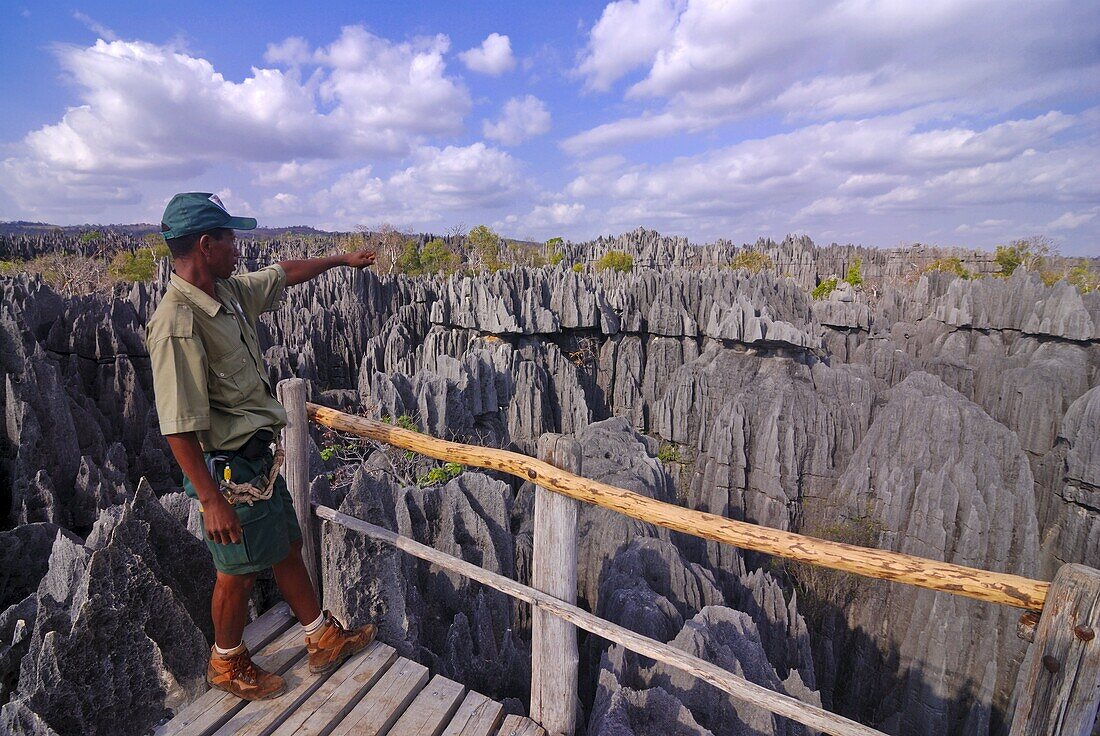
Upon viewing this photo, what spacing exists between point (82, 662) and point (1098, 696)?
319 cm

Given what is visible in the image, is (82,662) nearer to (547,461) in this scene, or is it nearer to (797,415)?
(547,461)

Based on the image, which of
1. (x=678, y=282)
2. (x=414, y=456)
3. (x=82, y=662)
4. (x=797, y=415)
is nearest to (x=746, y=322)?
(x=797, y=415)

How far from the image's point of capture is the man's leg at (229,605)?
2260 millimetres

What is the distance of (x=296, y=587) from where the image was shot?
251 centimetres

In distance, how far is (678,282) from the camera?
59.3ft

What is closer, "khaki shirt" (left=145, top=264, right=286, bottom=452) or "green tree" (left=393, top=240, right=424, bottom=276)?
"khaki shirt" (left=145, top=264, right=286, bottom=452)

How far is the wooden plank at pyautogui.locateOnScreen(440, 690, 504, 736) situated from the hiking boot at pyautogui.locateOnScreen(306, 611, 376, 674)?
0.61m

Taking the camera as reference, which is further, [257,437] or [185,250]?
[257,437]

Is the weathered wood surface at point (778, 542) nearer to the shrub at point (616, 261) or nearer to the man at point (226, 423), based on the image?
the man at point (226, 423)

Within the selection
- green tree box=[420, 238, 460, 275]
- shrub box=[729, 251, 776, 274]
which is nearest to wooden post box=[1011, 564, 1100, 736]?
green tree box=[420, 238, 460, 275]

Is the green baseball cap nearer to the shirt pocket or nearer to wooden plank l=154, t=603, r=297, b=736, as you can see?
the shirt pocket

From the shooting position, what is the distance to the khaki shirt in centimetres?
190

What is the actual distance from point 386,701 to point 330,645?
368mm

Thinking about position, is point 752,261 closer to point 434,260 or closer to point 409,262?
point 434,260
